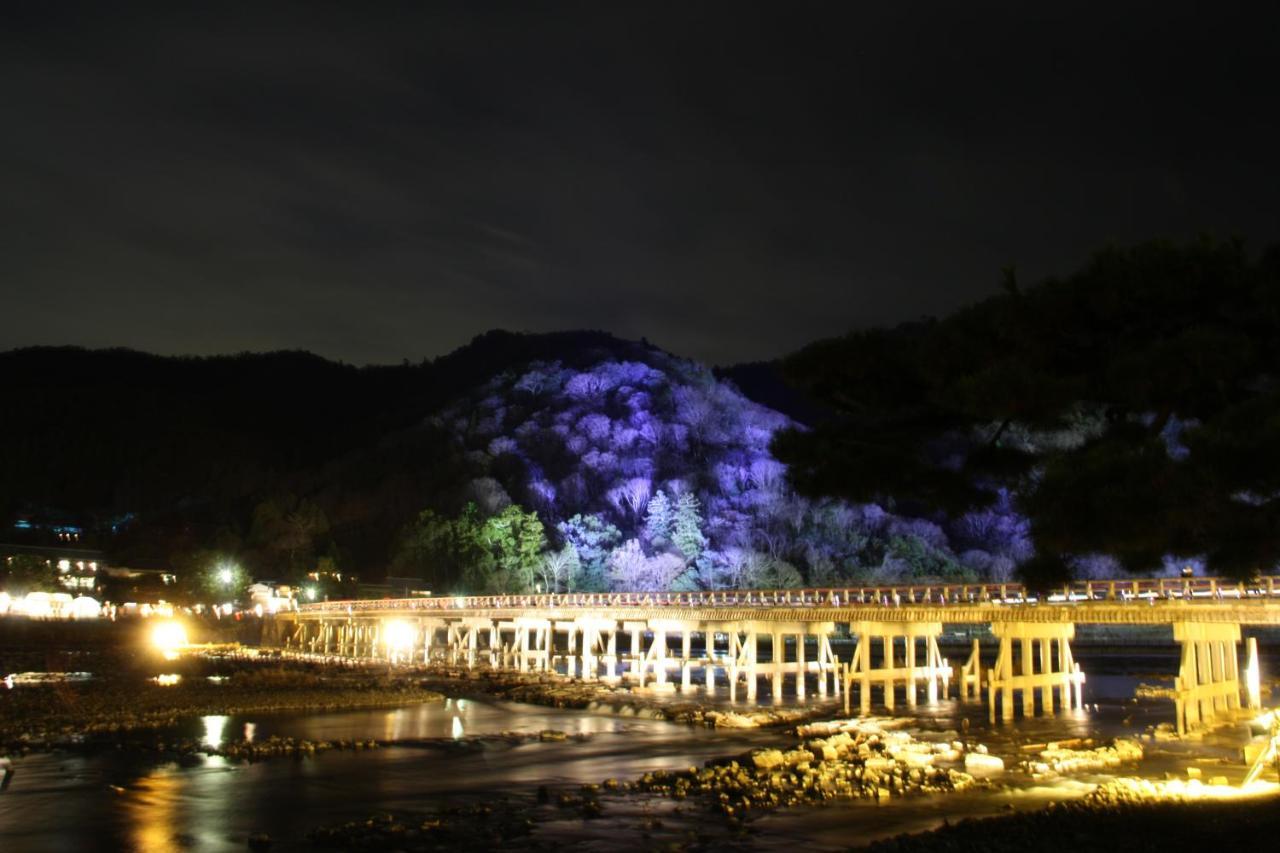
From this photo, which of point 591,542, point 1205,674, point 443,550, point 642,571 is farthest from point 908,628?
point 443,550

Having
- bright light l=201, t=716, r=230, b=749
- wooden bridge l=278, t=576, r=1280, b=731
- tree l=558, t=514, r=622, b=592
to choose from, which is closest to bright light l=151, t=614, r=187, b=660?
wooden bridge l=278, t=576, r=1280, b=731

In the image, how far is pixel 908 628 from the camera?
28.3 metres

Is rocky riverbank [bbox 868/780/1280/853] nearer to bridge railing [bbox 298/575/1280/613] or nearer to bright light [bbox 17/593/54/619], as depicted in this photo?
bridge railing [bbox 298/575/1280/613]

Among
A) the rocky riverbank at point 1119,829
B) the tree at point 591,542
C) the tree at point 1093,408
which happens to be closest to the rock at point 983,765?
the rocky riverbank at point 1119,829

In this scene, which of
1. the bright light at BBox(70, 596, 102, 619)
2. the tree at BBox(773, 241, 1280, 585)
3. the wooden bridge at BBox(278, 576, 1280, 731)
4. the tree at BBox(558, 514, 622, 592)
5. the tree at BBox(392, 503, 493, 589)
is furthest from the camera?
the tree at BBox(392, 503, 493, 589)

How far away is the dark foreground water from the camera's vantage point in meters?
15.0

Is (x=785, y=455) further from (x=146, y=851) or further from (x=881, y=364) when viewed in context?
(x=146, y=851)

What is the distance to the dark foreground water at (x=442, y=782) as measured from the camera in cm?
1501

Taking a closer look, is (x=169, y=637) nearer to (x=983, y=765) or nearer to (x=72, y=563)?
(x=72, y=563)

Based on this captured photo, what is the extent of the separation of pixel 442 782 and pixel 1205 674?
1809cm

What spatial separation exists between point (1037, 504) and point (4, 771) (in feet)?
67.6

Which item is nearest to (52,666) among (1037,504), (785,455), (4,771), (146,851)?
(4,771)

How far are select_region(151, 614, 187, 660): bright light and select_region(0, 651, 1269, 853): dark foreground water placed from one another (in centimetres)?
4045

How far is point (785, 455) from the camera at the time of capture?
12.0 m
